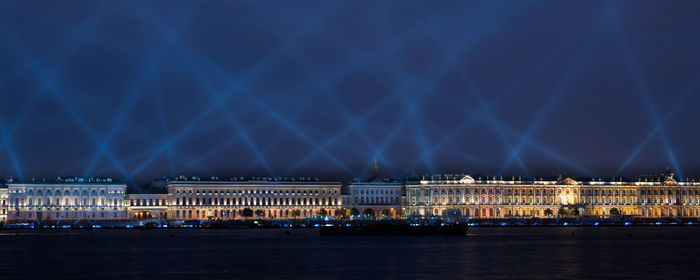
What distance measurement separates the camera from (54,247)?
68.1 metres

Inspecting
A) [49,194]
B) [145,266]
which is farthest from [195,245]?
[49,194]

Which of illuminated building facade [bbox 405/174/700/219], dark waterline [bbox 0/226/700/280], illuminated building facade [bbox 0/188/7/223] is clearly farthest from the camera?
illuminated building facade [bbox 405/174/700/219]

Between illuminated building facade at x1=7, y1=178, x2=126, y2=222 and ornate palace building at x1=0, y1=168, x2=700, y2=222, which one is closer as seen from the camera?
illuminated building facade at x1=7, y1=178, x2=126, y2=222

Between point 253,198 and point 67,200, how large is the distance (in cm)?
2747

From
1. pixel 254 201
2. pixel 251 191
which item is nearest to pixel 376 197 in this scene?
pixel 254 201

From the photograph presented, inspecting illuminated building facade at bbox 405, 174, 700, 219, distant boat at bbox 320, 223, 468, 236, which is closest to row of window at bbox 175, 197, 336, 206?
illuminated building facade at bbox 405, 174, 700, 219

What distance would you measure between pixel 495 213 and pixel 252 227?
46843 millimetres

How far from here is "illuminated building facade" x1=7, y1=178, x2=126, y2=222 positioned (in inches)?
5635

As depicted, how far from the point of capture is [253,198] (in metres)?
159

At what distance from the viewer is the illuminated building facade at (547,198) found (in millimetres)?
165250

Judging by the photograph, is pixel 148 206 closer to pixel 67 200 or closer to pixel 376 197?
pixel 67 200

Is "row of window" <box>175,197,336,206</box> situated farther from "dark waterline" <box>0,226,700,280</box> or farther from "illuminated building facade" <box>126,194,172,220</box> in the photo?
"dark waterline" <box>0,226,700,280</box>

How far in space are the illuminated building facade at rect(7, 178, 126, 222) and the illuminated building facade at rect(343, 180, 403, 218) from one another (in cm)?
3645

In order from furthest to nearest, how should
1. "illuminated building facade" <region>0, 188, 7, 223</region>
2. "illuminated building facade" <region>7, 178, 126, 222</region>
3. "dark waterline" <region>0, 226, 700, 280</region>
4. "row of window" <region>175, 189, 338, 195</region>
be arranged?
1. "row of window" <region>175, 189, 338, 195</region>
2. "illuminated building facade" <region>7, 178, 126, 222</region>
3. "illuminated building facade" <region>0, 188, 7, 223</region>
4. "dark waterline" <region>0, 226, 700, 280</region>
